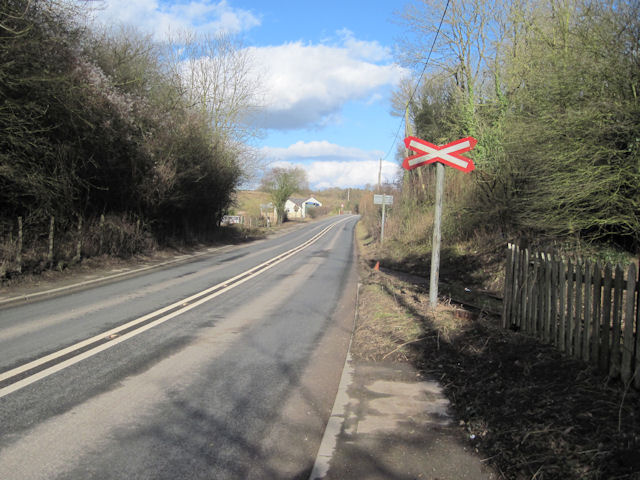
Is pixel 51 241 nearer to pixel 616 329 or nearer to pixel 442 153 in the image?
pixel 442 153

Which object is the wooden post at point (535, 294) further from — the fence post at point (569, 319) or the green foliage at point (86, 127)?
the green foliage at point (86, 127)

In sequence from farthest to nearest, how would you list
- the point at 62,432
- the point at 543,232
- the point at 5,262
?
the point at 543,232
the point at 5,262
the point at 62,432

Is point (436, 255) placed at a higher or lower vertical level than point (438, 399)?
higher

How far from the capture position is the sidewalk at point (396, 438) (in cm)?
309

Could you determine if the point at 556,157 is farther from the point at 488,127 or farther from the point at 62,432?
the point at 62,432

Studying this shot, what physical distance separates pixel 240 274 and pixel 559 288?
10.8 meters

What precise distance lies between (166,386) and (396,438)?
96.4 inches

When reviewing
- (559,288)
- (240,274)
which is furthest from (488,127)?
(559,288)

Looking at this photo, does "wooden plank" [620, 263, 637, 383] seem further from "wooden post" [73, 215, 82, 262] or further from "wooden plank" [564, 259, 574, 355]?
"wooden post" [73, 215, 82, 262]

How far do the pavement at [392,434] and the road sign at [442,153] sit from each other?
3.03 m

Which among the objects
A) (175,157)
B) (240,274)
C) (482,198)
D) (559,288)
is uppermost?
(175,157)

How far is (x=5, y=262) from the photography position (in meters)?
11.6

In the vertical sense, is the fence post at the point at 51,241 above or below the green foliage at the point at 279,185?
below

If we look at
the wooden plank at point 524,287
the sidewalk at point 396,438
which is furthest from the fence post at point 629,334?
the wooden plank at point 524,287
